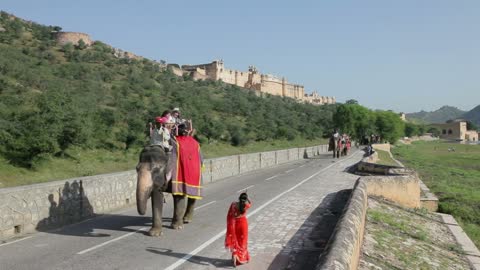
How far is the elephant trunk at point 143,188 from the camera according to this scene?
8.73 meters

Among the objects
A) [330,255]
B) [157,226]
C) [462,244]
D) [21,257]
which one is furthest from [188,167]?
[462,244]

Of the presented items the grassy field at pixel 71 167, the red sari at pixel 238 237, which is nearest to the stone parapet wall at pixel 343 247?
the red sari at pixel 238 237

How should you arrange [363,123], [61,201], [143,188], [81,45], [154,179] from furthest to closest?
[363,123] < [81,45] < [61,201] < [154,179] < [143,188]

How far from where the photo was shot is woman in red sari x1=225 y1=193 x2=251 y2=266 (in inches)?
290

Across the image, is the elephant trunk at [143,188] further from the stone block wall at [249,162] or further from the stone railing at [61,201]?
the stone block wall at [249,162]

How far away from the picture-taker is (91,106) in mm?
43406

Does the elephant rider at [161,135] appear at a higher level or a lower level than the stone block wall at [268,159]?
higher

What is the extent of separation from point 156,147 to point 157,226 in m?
1.60

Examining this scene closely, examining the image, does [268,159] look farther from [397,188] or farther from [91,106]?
[91,106]

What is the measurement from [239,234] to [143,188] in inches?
93.4

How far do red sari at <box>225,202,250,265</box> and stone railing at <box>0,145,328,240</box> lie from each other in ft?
15.9

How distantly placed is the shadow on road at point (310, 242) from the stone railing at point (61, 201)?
541 cm

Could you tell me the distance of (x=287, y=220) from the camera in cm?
1120

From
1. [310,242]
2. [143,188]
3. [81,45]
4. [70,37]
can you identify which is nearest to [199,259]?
[143,188]
